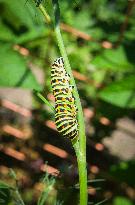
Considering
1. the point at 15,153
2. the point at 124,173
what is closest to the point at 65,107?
the point at 124,173

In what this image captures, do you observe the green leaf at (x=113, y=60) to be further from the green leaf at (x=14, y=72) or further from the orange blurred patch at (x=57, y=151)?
the orange blurred patch at (x=57, y=151)

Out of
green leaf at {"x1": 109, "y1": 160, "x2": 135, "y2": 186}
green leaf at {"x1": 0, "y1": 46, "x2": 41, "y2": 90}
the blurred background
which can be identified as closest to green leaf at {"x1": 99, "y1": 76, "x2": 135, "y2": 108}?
the blurred background

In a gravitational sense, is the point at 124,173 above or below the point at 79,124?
above

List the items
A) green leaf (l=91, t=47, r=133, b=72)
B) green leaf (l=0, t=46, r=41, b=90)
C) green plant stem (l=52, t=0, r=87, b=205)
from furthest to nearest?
green leaf (l=91, t=47, r=133, b=72), green leaf (l=0, t=46, r=41, b=90), green plant stem (l=52, t=0, r=87, b=205)

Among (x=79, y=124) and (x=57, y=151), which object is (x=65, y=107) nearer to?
(x=79, y=124)

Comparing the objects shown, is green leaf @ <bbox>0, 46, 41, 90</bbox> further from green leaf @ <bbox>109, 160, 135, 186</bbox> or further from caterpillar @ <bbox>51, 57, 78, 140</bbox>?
green leaf @ <bbox>109, 160, 135, 186</bbox>

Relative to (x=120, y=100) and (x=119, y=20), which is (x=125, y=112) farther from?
(x=119, y=20)

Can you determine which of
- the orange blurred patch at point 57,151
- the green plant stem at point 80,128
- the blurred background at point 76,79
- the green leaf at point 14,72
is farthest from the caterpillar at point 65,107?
the orange blurred patch at point 57,151
